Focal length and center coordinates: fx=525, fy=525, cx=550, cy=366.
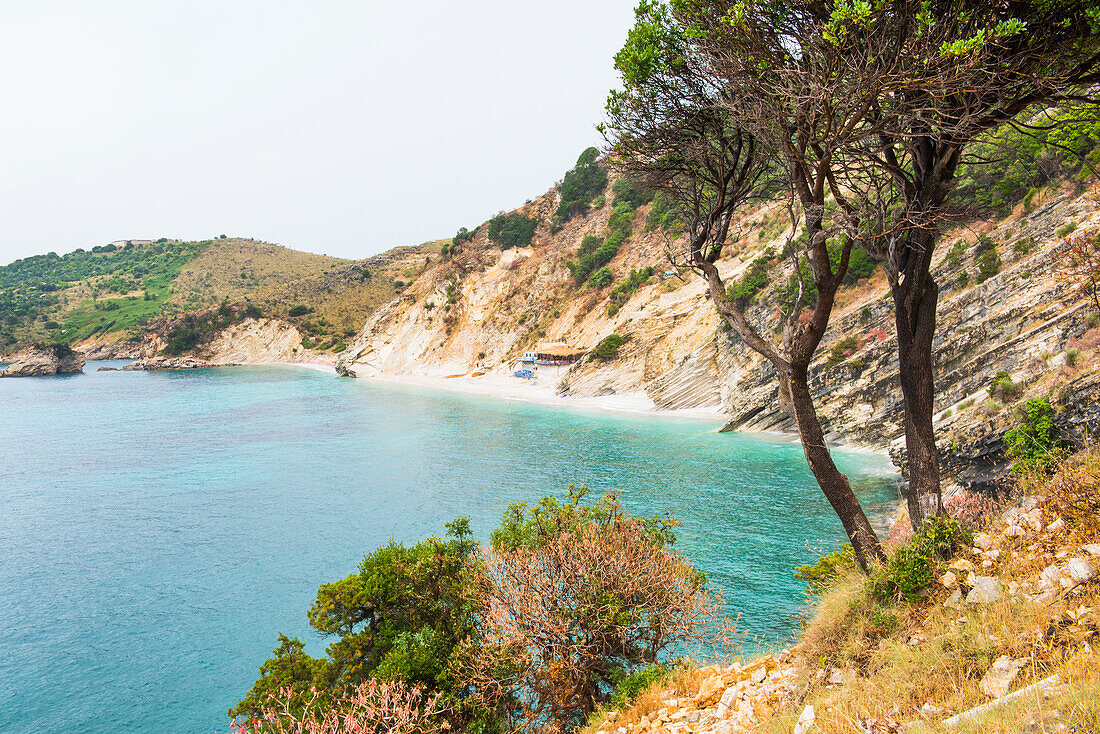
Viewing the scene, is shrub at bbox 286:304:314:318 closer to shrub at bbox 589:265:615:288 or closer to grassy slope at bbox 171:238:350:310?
grassy slope at bbox 171:238:350:310

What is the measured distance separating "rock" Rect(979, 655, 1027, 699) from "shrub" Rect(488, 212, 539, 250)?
9381cm

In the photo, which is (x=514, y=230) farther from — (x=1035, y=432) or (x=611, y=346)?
(x=1035, y=432)

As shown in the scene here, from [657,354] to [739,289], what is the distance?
12.1 metres

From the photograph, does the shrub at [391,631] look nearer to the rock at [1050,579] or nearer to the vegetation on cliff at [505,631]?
the vegetation on cliff at [505,631]

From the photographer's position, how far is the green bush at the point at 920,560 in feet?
21.7

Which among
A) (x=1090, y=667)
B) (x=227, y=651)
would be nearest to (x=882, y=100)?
(x=1090, y=667)

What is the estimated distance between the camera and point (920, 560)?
6758 mm

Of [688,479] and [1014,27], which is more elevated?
[1014,27]

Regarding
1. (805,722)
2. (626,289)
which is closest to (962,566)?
(805,722)

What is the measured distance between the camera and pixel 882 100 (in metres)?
7.06

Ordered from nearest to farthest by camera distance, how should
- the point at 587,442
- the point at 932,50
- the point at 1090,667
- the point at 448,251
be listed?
1. the point at 1090,667
2. the point at 932,50
3. the point at 587,442
4. the point at 448,251

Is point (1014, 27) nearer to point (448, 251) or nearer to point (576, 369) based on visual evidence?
point (576, 369)

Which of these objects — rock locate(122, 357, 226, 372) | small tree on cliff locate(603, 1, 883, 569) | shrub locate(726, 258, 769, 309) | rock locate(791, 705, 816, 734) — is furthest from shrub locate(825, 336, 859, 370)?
rock locate(122, 357, 226, 372)

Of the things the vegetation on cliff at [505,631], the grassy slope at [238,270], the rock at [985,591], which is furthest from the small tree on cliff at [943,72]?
the grassy slope at [238,270]
